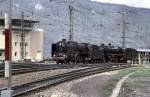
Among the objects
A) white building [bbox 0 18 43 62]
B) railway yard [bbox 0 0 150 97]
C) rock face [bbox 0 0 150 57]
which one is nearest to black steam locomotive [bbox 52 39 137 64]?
railway yard [bbox 0 0 150 97]

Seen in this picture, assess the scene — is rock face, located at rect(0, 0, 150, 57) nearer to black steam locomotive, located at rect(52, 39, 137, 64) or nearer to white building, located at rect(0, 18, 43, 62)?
white building, located at rect(0, 18, 43, 62)

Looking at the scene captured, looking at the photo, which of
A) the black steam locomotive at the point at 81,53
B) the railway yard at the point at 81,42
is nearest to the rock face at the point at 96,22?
the railway yard at the point at 81,42

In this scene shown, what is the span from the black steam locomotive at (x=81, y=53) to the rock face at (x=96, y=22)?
17900 millimetres

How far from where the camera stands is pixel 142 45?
408ft

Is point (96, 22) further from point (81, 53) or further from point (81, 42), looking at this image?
point (81, 53)

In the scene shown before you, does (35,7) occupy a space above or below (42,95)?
above

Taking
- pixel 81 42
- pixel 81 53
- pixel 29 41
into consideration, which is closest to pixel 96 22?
pixel 29 41

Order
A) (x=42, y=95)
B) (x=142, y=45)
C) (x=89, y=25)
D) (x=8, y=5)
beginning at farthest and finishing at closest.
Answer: (x=142, y=45) < (x=89, y=25) < (x=42, y=95) < (x=8, y=5)

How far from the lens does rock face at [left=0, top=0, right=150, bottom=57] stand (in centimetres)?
10800

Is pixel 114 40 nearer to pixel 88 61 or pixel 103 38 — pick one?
pixel 103 38

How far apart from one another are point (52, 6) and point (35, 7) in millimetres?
18162

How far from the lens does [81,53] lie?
218ft

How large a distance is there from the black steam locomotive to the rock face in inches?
705

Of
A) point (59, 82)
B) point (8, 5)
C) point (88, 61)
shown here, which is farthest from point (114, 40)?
point (8, 5)
